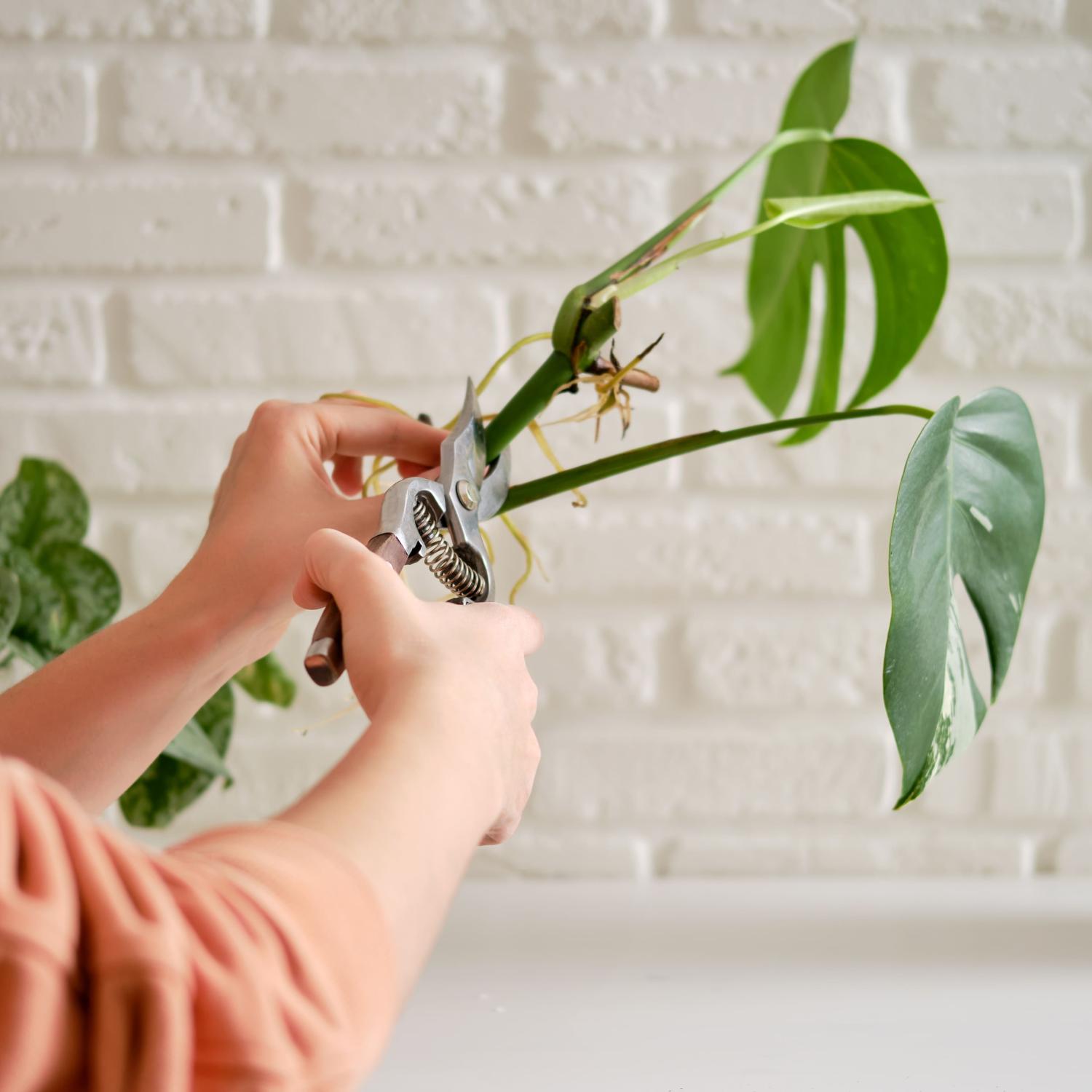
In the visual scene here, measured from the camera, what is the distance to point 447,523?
502 millimetres

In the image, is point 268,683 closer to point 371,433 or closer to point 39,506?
point 39,506

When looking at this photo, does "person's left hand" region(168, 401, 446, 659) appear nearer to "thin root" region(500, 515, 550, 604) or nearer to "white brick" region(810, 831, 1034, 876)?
"thin root" region(500, 515, 550, 604)

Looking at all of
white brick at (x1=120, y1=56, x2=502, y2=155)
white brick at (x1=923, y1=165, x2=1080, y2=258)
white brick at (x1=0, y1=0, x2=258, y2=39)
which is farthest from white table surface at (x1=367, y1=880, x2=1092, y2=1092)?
white brick at (x1=0, y1=0, x2=258, y2=39)

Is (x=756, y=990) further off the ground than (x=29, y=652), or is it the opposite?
(x=29, y=652)

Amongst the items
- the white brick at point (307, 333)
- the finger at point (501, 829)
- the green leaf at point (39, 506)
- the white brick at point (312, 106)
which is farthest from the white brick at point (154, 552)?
the finger at point (501, 829)

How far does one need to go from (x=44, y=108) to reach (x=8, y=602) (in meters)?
0.57

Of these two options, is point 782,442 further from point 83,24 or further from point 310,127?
point 83,24

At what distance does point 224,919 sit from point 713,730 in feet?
2.51

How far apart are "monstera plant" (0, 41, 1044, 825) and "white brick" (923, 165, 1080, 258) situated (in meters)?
0.28

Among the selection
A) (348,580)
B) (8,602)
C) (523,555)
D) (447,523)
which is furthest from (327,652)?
(523,555)

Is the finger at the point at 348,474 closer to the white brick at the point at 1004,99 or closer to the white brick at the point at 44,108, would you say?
the white brick at the point at 44,108

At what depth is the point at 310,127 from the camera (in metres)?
0.98

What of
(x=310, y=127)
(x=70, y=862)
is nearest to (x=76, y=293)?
(x=310, y=127)

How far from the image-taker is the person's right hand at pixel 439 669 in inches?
14.0
